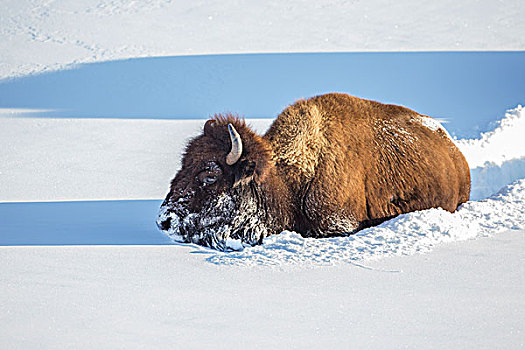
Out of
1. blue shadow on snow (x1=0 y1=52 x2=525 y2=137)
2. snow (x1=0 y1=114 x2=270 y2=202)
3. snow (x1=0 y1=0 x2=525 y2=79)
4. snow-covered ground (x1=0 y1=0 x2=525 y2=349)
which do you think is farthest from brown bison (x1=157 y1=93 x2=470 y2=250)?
snow (x1=0 y1=0 x2=525 y2=79)

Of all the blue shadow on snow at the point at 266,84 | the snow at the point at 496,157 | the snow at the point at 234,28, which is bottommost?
the snow at the point at 496,157

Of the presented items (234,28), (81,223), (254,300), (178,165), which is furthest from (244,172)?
(234,28)

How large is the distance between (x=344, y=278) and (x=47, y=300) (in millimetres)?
2075

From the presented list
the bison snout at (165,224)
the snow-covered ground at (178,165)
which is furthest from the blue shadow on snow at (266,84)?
the bison snout at (165,224)

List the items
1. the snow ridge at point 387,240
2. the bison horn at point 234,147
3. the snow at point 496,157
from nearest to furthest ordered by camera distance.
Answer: the snow ridge at point 387,240
the bison horn at point 234,147
the snow at point 496,157

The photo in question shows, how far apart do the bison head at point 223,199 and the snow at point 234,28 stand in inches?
479

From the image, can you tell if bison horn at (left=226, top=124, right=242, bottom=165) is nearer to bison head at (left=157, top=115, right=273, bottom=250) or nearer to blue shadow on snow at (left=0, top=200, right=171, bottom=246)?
bison head at (left=157, top=115, right=273, bottom=250)

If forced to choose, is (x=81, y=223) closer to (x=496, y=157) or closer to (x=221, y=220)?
(x=221, y=220)

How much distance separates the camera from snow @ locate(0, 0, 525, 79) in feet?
58.2

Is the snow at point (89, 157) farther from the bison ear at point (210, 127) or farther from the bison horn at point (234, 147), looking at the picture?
the bison horn at point (234, 147)

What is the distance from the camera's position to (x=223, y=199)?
575 centimetres

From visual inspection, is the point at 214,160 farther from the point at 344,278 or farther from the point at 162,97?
the point at 162,97

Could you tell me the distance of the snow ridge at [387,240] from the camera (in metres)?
5.22

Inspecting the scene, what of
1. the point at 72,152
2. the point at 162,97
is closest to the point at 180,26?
the point at 162,97
